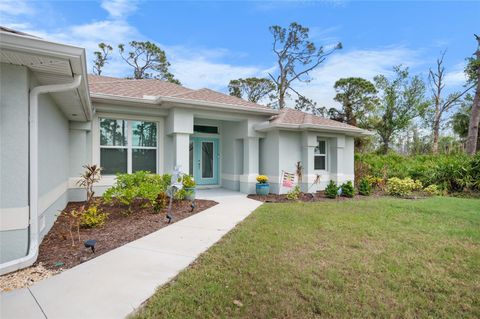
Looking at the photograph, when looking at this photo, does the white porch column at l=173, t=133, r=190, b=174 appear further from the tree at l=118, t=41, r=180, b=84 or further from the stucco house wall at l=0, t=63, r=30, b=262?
the tree at l=118, t=41, r=180, b=84

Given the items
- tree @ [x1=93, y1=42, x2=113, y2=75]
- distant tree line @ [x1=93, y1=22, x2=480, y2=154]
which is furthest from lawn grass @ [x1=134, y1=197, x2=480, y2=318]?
tree @ [x1=93, y1=42, x2=113, y2=75]

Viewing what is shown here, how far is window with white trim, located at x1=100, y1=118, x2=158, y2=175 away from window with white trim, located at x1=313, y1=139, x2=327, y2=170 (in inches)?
287

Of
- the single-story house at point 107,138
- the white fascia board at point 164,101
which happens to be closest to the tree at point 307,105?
the single-story house at point 107,138

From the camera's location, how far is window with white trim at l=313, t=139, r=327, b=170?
1195 cm

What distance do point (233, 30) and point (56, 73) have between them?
12.0 metres

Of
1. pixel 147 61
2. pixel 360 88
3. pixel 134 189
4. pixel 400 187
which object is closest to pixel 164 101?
pixel 134 189

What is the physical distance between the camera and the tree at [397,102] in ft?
87.5

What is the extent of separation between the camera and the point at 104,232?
17.6 feet

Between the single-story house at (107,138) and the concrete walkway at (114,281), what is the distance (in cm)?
99

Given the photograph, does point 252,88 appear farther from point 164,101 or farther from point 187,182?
point 187,182

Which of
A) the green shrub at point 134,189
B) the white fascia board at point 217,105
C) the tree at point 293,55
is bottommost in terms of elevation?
the green shrub at point 134,189

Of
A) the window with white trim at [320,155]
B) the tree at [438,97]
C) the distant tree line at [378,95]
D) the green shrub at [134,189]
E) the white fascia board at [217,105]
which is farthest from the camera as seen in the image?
the tree at [438,97]

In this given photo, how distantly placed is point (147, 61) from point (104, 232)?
84.3ft

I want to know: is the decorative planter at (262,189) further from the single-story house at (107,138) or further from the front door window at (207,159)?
the front door window at (207,159)
